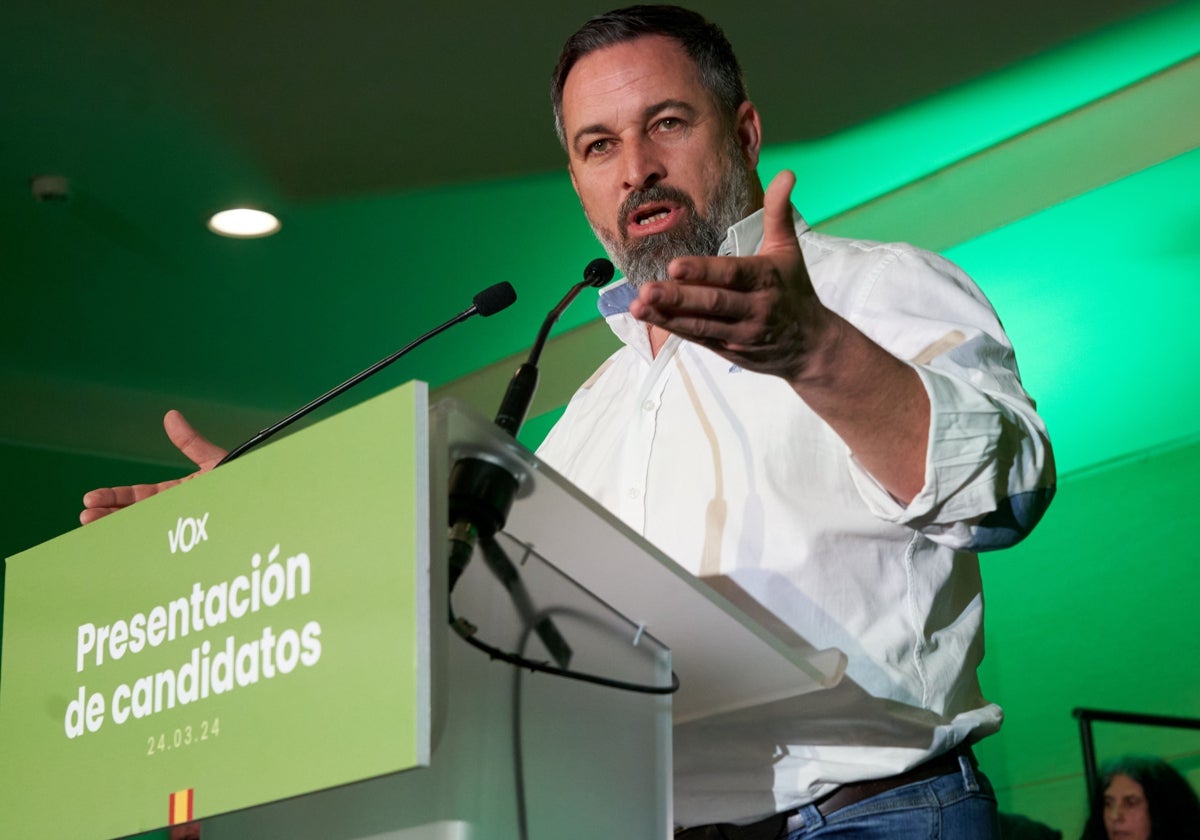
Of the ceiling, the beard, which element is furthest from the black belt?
the ceiling

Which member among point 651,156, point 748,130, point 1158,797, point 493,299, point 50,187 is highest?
point 50,187

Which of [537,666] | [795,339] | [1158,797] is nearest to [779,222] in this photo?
[795,339]

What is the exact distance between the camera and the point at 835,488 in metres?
1.28

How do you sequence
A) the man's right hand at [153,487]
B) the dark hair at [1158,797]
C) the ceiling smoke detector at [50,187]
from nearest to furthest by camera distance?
the man's right hand at [153,487] < the ceiling smoke detector at [50,187] < the dark hair at [1158,797]

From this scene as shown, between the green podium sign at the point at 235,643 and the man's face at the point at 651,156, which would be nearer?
the green podium sign at the point at 235,643

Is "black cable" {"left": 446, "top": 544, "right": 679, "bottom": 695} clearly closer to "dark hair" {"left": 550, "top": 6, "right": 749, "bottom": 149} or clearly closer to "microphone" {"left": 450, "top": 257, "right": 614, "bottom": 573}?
"microphone" {"left": 450, "top": 257, "right": 614, "bottom": 573}

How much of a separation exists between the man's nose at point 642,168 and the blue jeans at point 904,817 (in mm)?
829

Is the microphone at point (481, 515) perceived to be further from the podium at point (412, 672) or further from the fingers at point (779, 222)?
the fingers at point (779, 222)

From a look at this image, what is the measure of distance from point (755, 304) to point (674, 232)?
796 mm

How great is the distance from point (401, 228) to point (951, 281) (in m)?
3.39

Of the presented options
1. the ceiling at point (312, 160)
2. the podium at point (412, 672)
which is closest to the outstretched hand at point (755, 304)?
the podium at point (412, 672)

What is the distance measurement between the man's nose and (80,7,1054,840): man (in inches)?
8.1

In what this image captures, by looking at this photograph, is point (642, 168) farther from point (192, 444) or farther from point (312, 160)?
point (312, 160)

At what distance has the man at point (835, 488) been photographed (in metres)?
1.02
